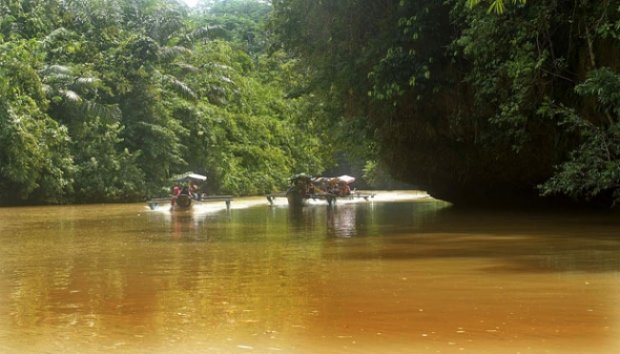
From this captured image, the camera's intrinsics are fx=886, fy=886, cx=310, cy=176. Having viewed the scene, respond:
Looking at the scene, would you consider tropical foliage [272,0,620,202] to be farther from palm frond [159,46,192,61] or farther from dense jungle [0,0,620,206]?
palm frond [159,46,192,61]

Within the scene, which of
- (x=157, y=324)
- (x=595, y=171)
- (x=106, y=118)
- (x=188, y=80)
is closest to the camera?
(x=157, y=324)

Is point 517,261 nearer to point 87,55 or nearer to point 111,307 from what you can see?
point 111,307

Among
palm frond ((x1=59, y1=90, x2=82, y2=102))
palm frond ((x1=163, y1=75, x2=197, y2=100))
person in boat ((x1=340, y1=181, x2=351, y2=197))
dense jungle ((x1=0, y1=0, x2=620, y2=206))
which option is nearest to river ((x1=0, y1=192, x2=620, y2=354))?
dense jungle ((x1=0, y1=0, x2=620, y2=206))

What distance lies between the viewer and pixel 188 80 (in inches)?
1823

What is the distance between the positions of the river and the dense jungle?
2440mm

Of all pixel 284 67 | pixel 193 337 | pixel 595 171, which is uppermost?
pixel 284 67

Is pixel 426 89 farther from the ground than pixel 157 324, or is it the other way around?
pixel 426 89

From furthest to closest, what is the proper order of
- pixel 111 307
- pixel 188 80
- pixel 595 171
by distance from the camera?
pixel 188 80, pixel 595 171, pixel 111 307

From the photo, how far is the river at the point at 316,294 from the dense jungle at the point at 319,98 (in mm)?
2440

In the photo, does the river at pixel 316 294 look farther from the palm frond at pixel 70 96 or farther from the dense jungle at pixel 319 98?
the palm frond at pixel 70 96

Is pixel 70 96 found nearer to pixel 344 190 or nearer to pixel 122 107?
pixel 122 107

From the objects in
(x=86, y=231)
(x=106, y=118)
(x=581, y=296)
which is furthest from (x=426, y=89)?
(x=106, y=118)

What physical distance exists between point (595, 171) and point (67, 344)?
1081 cm

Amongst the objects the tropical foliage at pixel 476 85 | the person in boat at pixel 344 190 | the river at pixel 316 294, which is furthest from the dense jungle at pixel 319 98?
the person in boat at pixel 344 190
